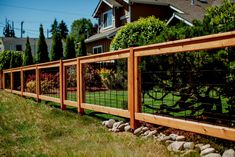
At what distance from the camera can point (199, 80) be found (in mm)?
4676

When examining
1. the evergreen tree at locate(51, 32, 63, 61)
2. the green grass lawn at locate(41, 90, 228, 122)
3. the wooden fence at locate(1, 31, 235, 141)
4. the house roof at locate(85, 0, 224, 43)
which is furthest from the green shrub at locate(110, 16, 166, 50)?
the wooden fence at locate(1, 31, 235, 141)

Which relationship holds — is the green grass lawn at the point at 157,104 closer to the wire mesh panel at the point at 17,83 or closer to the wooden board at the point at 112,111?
the wooden board at the point at 112,111

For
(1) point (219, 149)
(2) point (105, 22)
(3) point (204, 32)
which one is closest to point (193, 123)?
(1) point (219, 149)

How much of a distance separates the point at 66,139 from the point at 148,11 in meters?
18.0

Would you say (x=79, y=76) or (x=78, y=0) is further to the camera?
(x=78, y=0)

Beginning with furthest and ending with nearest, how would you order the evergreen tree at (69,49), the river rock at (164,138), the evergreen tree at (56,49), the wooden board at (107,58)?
the evergreen tree at (69,49)
the evergreen tree at (56,49)
the wooden board at (107,58)
the river rock at (164,138)

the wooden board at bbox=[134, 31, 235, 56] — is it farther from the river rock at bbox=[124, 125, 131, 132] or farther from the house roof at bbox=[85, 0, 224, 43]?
the house roof at bbox=[85, 0, 224, 43]

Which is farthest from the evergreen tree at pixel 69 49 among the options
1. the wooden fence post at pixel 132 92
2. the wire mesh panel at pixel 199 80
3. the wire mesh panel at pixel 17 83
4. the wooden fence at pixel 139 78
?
the wooden fence post at pixel 132 92

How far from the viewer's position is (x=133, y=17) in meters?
21.6

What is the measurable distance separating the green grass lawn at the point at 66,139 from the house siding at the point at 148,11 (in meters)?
15.5

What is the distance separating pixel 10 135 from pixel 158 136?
235 cm

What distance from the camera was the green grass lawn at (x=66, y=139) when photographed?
13.4ft

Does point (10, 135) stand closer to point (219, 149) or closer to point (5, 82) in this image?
point (219, 149)

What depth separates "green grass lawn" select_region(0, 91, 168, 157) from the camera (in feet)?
13.4
